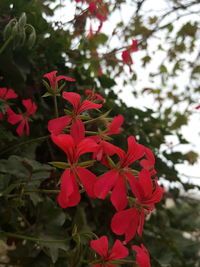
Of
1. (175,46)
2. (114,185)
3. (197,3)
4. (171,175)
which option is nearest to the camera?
(114,185)

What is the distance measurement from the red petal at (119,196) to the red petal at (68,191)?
0.13 ft

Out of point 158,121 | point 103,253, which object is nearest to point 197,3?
point 158,121

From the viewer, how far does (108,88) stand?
0.92 metres

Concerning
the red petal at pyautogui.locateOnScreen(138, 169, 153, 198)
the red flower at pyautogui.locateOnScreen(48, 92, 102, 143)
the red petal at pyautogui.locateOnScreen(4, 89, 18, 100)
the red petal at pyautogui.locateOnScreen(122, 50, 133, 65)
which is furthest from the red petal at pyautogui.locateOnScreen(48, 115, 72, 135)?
the red petal at pyautogui.locateOnScreen(122, 50, 133, 65)

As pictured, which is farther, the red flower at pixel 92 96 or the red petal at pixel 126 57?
the red petal at pixel 126 57

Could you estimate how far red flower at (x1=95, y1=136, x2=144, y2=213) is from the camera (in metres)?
0.36

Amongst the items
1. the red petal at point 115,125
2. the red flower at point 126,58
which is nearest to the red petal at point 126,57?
the red flower at point 126,58

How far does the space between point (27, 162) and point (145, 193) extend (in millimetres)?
241

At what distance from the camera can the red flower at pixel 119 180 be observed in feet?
1.17

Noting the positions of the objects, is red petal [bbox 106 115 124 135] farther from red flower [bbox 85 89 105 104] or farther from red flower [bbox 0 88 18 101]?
red flower [bbox 0 88 18 101]

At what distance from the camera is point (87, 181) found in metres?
0.36

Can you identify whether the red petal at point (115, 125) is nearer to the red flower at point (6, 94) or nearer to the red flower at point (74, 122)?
the red flower at point (74, 122)

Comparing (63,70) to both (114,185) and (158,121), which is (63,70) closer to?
(158,121)

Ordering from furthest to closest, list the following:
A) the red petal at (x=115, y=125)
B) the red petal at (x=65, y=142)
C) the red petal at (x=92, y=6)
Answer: the red petal at (x=92, y=6), the red petal at (x=115, y=125), the red petal at (x=65, y=142)
